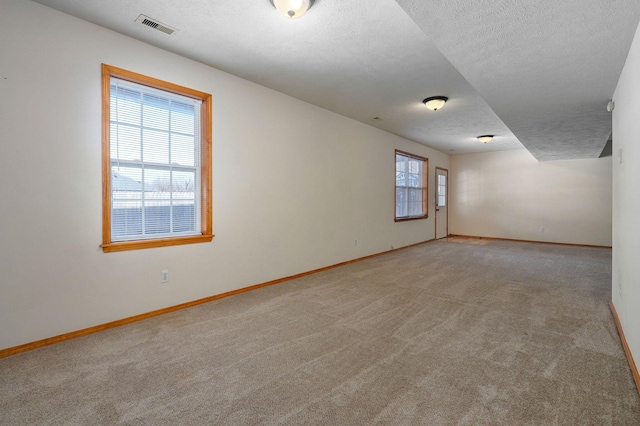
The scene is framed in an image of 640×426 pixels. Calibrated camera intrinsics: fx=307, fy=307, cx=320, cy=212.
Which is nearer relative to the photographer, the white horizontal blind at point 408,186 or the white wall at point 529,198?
the white horizontal blind at point 408,186

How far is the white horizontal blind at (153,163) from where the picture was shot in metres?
2.89

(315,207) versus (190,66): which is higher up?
(190,66)

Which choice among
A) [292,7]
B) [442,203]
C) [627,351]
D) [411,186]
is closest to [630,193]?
[627,351]

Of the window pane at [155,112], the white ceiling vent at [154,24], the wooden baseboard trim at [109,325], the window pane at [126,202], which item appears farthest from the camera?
the window pane at [155,112]

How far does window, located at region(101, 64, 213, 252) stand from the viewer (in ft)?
9.30

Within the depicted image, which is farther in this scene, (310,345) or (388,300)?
(388,300)

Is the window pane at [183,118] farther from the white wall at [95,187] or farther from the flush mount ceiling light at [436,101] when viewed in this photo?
the flush mount ceiling light at [436,101]

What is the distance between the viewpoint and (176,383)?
1.92 metres

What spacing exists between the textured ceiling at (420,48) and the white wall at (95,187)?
273 millimetres

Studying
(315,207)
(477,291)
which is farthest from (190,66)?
(477,291)

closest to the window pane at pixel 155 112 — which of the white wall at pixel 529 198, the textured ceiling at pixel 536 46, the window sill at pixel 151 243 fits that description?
the window sill at pixel 151 243

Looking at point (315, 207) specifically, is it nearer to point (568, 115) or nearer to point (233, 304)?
point (233, 304)

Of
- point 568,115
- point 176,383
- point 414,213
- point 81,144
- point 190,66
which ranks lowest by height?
point 176,383

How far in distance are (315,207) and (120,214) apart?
2.65 meters
